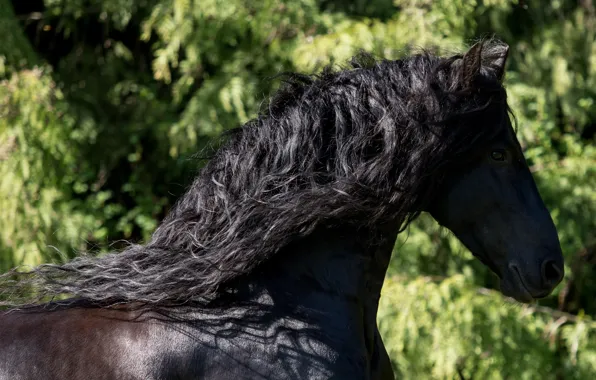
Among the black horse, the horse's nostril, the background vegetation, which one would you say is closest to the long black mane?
the black horse

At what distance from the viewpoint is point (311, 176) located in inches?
72.4

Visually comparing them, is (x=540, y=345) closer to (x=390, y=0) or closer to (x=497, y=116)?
(x=390, y=0)

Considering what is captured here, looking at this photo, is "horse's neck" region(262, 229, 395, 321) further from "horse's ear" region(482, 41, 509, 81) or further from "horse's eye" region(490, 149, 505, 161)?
"horse's ear" region(482, 41, 509, 81)

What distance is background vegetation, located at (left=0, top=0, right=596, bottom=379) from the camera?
14.9 ft

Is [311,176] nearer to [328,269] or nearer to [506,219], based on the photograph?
[328,269]

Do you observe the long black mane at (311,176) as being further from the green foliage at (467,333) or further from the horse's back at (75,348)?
the green foliage at (467,333)

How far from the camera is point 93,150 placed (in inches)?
212

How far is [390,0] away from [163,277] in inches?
159

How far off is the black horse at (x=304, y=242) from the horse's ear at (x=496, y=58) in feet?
0.37

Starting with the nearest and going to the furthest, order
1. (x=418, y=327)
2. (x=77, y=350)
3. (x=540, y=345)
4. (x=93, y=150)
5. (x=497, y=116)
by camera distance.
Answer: (x=77, y=350) < (x=497, y=116) < (x=418, y=327) < (x=540, y=345) < (x=93, y=150)

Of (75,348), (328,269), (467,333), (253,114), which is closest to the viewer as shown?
(75,348)

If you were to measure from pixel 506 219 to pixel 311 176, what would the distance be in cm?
47

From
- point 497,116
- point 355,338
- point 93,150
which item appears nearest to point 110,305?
point 355,338

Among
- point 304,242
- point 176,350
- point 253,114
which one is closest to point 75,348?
point 176,350
